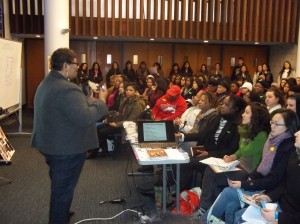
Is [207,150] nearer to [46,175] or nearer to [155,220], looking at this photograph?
[46,175]

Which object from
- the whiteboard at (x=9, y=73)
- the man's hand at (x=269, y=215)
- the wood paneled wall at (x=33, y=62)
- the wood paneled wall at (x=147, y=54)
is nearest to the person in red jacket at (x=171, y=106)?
the whiteboard at (x=9, y=73)

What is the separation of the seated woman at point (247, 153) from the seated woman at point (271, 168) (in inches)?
13.6

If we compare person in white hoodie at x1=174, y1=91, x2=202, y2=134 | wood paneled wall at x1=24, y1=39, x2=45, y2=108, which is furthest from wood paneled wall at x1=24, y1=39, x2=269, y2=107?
person in white hoodie at x1=174, y1=91, x2=202, y2=134

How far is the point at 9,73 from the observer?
612 cm

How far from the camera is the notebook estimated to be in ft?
11.8

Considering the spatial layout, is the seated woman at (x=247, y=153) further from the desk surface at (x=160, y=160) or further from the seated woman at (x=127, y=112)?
the seated woman at (x=127, y=112)

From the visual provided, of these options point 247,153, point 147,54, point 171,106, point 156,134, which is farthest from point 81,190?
point 147,54

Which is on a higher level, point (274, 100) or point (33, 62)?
point (33, 62)

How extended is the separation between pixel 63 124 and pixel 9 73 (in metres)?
3.93

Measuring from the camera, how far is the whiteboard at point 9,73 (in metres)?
5.75

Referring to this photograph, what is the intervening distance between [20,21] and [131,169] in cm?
588

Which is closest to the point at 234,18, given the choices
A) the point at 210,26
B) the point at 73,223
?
the point at 210,26

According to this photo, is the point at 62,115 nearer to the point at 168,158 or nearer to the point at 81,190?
the point at 168,158

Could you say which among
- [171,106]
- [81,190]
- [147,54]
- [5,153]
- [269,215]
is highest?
[147,54]
